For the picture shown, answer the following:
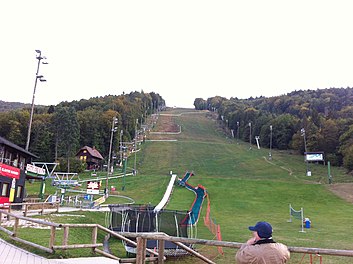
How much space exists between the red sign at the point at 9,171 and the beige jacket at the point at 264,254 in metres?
25.8


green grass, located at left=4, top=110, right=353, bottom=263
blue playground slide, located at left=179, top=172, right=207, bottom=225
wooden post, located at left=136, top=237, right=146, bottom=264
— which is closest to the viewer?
wooden post, located at left=136, top=237, right=146, bottom=264

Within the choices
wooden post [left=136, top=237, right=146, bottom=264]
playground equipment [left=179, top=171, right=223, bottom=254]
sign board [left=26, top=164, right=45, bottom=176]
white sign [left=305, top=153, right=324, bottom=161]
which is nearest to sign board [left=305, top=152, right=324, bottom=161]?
white sign [left=305, top=153, right=324, bottom=161]

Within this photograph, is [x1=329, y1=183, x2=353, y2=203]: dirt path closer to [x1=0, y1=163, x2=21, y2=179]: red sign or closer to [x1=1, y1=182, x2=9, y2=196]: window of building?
[x1=0, y1=163, x2=21, y2=179]: red sign

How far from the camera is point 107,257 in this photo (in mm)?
10703

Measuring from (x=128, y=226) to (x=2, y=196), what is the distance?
1510 cm

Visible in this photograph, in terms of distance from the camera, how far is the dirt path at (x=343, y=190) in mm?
40037

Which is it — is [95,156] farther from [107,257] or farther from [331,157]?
[107,257]

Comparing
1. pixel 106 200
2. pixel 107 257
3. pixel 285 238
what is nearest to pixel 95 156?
pixel 106 200

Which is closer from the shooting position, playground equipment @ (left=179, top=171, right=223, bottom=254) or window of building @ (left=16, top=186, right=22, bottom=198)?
playground equipment @ (left=179, top=171, right=223, bottom=254)

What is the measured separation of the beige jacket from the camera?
4.21 meters

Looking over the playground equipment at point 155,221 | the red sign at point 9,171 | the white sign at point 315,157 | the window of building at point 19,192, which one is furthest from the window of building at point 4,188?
the white sign at point 315,157

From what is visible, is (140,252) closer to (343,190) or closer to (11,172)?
(11,172)

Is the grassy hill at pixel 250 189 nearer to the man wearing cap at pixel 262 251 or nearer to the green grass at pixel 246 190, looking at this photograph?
the green grass at pixel 246 190

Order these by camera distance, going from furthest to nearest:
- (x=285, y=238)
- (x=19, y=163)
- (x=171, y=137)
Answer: (x=171, y=137) → (x=19, y=163) → (x=285, y=238)
